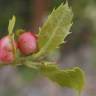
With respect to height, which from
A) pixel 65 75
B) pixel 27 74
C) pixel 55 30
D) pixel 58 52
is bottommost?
pixel 65 75

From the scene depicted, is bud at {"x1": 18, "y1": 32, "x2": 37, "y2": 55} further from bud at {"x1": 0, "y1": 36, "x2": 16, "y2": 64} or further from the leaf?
the leaf

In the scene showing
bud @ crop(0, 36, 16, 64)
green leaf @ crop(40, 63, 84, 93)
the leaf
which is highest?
the leaf

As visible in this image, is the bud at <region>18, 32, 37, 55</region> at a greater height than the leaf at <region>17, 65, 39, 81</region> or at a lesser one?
lesser

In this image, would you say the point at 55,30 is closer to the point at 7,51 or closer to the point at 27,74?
the point at 7,51

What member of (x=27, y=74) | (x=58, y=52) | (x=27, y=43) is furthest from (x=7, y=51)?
(x=27, y=74)

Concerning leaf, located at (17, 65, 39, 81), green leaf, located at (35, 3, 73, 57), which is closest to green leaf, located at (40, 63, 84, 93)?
green leaf, located at (35, 3, 73, 57)
